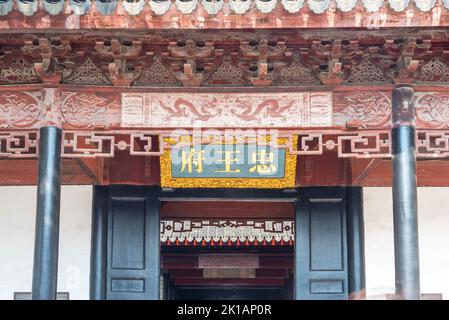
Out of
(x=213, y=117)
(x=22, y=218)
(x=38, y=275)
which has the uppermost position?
(x=213, y=117)

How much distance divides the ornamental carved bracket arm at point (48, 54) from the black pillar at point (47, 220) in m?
0.54

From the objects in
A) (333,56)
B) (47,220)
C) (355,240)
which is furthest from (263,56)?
(355,240)

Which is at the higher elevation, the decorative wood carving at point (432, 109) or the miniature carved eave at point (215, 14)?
the miniature carved eave at point (215, 14)

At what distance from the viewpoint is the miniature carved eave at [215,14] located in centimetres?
805

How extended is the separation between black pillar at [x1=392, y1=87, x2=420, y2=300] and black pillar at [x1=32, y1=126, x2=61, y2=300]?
3213 millimetres

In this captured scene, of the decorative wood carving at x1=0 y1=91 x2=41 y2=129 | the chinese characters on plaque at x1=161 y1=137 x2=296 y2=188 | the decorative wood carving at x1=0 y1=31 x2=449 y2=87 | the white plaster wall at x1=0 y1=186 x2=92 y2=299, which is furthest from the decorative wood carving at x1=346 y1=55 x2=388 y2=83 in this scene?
the white plaster wall at x1=0 y1=186 x2=92 y2=299

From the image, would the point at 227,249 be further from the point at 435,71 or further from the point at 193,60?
the point at 435,71

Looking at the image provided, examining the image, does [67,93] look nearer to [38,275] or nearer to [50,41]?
[50,41]

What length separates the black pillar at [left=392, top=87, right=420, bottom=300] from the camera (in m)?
8.27

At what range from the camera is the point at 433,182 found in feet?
36.2

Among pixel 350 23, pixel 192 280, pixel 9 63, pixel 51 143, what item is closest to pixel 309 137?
pixel 350 23

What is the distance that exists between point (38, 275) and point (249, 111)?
2.59m

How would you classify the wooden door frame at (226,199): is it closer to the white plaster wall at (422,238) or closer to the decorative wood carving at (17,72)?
the white plaster wall at (422,238)

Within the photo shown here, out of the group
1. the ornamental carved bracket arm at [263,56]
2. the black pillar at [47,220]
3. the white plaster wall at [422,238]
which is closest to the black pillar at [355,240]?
the white plaster wall at [422,238]
